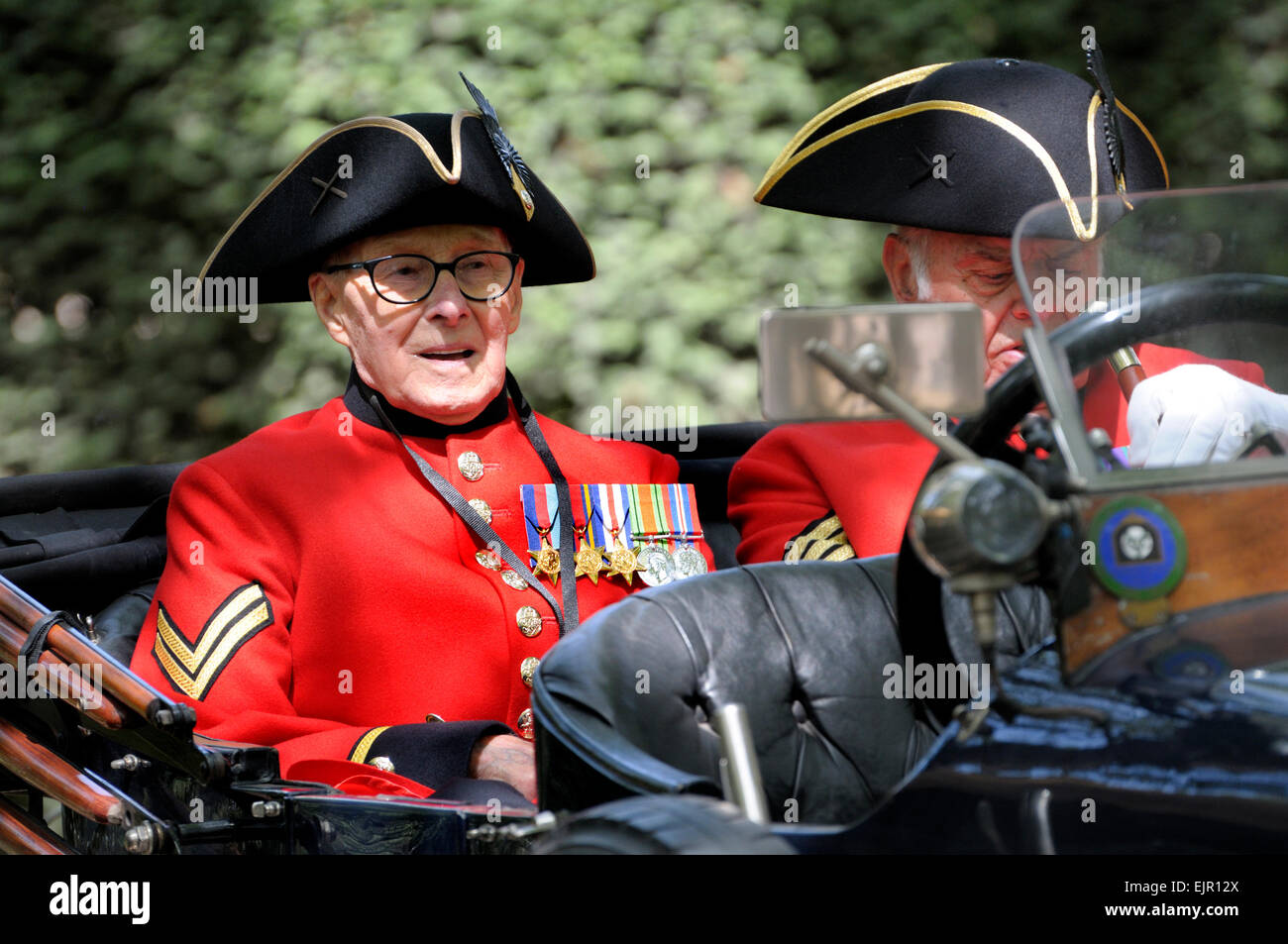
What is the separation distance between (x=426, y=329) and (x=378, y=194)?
250 millimetres

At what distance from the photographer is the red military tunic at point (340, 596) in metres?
2.55

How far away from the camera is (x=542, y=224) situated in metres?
3.06

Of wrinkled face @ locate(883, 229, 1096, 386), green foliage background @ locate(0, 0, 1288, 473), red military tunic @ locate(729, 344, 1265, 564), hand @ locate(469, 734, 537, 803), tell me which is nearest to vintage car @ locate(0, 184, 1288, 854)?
hand @ locate(469, 734, 537, 803)

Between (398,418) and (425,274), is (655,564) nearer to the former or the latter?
(398,418)

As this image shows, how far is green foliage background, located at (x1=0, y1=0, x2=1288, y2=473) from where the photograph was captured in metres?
5.30

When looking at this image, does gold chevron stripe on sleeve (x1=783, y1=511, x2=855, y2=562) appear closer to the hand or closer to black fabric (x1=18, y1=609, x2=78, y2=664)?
the hand

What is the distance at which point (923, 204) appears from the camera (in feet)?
9.35

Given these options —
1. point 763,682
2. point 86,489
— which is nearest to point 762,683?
point 763,682

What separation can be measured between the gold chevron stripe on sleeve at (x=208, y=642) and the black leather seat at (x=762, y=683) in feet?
3.04

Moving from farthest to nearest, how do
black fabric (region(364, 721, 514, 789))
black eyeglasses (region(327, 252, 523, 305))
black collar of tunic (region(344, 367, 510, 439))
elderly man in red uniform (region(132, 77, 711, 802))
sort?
black collar of tunic (region(344, 367, 510, 439)) < black eyeglasses (region(327, 252, 523, 305)) < elderly man in red uniform (region(132, 77, 711, 802)) < black fabric (region(364, 721, 514, 789))

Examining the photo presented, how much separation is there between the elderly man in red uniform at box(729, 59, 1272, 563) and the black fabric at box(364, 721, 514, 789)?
67 cm

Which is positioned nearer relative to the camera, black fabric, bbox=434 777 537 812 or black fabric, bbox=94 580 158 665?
black fabric, bbox=434 777 537 812
